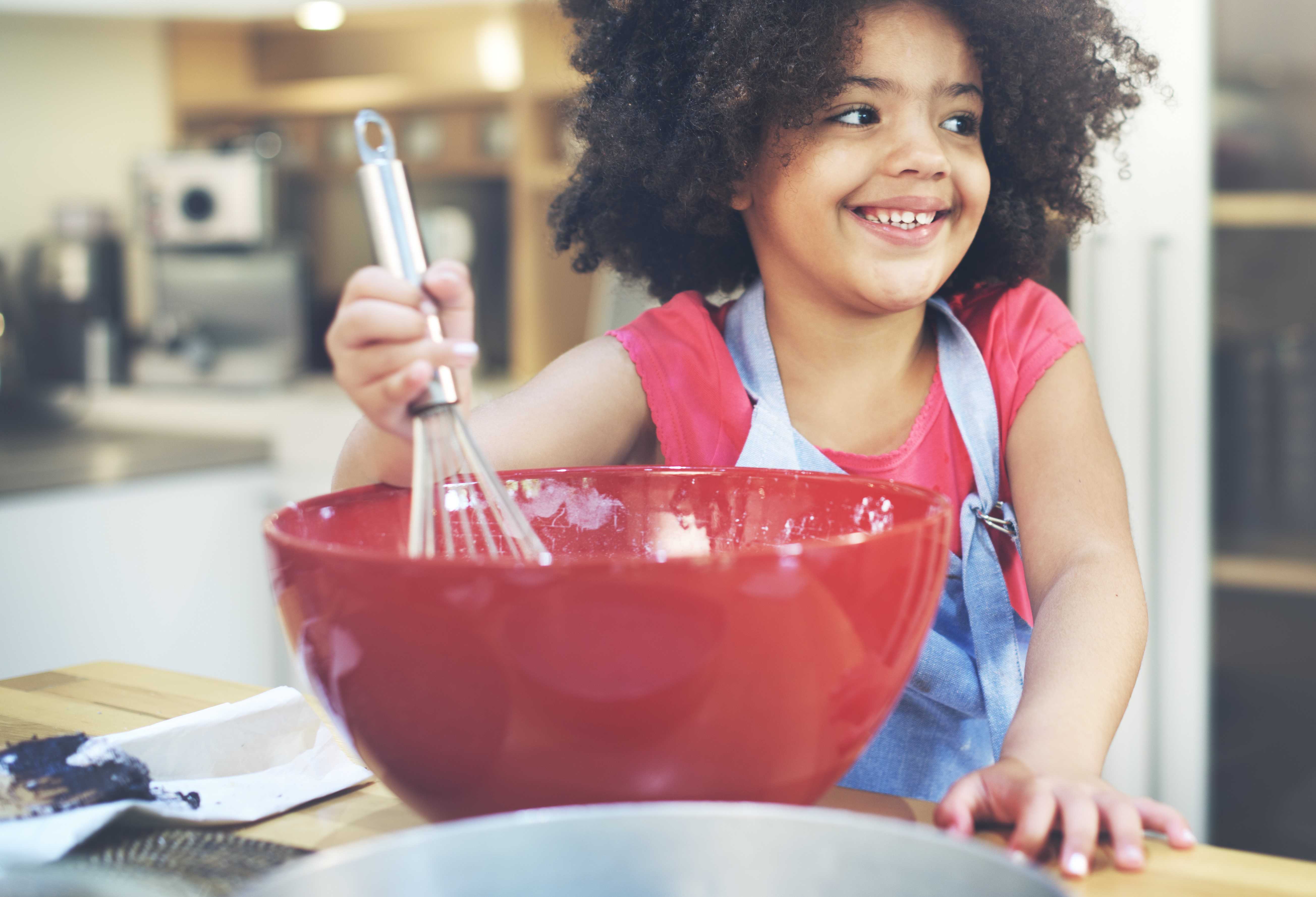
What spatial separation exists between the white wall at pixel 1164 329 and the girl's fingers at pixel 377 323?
3.62ft

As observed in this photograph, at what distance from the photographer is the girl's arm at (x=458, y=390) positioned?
0.44 metres

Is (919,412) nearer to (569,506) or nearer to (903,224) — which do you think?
(903,224)

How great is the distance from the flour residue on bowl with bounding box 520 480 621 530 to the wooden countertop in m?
0.14

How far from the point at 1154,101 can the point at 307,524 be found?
1234mm

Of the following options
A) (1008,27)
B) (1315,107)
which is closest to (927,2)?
(1008,27)

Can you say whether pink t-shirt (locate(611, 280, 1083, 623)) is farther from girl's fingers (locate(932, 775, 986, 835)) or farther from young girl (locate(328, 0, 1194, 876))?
girl's fingers (locate(932, 775, 986, 835))

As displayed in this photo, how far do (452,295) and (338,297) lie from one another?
2506 mm

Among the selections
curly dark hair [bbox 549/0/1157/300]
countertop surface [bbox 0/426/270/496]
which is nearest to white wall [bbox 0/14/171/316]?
countertop surface [bbox 0/426/270/496]

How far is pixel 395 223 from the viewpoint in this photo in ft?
1.38

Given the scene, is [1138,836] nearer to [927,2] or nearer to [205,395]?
[927,2]

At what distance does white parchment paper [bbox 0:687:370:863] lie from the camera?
1.43ft

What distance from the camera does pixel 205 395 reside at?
2229mm

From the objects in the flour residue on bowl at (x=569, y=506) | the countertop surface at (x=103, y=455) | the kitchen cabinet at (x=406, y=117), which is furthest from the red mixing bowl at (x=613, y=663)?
the kitchen cabinet at (x=406, y=117)

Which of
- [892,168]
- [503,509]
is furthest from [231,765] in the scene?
[892,168]
